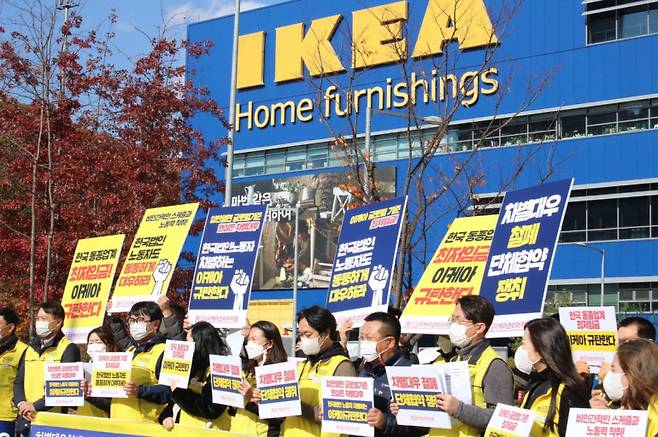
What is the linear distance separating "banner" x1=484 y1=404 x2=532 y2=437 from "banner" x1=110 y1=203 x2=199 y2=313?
19.8ft

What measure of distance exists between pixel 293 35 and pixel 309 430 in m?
51.2

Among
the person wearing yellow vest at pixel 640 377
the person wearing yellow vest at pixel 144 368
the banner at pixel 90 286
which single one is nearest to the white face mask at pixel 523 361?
the person wearing yellow vest at pixel 640 377

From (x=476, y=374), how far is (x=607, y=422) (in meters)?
1.46

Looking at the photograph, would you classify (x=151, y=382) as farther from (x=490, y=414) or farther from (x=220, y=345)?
(x=490, y=414)

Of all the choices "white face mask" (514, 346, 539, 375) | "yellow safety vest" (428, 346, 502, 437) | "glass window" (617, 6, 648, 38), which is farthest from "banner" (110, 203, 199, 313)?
"glass window" (617, 6, 648, 38)

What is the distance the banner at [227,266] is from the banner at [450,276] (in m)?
1.65

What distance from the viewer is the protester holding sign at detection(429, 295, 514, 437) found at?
6.58m

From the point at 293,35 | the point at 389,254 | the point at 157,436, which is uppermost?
the point at 293,35

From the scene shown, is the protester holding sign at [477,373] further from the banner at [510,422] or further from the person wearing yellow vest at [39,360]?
the person wearing yellow vest at [39,360]

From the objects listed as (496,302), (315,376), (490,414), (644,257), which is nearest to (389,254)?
(496,302)

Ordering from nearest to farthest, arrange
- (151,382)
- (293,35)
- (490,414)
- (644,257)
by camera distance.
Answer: (490,414)
(151,382)
(644,257)
(293,35)

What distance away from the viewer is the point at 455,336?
23.7ft

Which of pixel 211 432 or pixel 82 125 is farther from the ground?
pixel 82 125

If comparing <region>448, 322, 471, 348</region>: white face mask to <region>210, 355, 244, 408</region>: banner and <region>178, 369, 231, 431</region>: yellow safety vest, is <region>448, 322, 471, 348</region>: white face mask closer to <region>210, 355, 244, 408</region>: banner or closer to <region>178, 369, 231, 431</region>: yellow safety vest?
<region>210, 355, 244, 408</region>: banner
